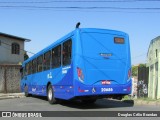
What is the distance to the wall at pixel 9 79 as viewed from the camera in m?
33.9

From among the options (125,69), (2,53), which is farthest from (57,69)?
(2,53)

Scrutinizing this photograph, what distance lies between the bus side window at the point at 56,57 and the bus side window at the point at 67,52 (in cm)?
73

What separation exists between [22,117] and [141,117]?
3900 millimetres

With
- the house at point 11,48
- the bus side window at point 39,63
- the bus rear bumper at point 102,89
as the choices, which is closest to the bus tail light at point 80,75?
the bus rear bumper at point 102,89

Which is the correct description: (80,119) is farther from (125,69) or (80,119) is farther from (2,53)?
(2,53)

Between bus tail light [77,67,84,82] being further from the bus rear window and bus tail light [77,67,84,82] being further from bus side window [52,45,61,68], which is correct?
bus side window [52,45,61,68]

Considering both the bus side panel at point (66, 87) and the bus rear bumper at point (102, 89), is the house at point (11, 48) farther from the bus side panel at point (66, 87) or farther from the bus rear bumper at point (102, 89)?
the bus rear bumper at point (102, 89)

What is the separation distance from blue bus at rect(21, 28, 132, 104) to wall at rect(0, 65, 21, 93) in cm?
1925

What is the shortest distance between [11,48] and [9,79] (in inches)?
425

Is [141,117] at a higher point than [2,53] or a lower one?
lower

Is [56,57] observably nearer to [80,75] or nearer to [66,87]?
[66,87]

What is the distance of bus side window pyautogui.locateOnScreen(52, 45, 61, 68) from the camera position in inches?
621

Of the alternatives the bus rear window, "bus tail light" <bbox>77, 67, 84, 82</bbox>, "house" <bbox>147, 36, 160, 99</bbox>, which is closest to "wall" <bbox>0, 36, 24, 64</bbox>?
"house" <bbox>147, 36, 160, 99</bbox>

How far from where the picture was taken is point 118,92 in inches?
560
